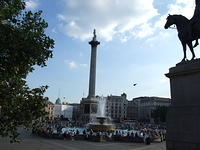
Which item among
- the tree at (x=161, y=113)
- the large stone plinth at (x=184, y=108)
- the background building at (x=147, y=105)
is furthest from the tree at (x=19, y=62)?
the background building at (x=147, y=105)

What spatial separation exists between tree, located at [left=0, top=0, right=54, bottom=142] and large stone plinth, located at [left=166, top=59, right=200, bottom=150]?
6.12m

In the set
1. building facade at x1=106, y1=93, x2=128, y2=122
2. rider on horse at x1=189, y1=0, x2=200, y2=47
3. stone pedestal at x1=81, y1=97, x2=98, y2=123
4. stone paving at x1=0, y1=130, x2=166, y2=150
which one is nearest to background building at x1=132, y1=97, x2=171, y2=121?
building facade at x1=106, y1=93, x2=128, y2=122

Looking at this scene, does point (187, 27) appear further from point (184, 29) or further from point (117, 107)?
point (117, 107)

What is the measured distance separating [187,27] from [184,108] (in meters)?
4.37

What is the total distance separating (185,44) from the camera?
14.9 m

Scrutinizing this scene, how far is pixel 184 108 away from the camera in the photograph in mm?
12852

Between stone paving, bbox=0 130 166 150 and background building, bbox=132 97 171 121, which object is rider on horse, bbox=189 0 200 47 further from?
background building, bbox=132 97 171 121

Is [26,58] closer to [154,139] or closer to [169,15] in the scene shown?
[169,15]

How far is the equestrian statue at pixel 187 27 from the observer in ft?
46.9

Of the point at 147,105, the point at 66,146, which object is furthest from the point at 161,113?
the point at 66,146

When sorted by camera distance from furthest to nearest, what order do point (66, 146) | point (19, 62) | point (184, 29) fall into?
point (66, 146) → point (184, 29) → point (19, 62)

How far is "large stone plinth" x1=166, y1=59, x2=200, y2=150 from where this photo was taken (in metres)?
12.3

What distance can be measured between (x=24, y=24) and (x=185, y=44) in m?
8.25

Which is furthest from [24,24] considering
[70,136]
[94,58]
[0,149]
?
[94,58]
